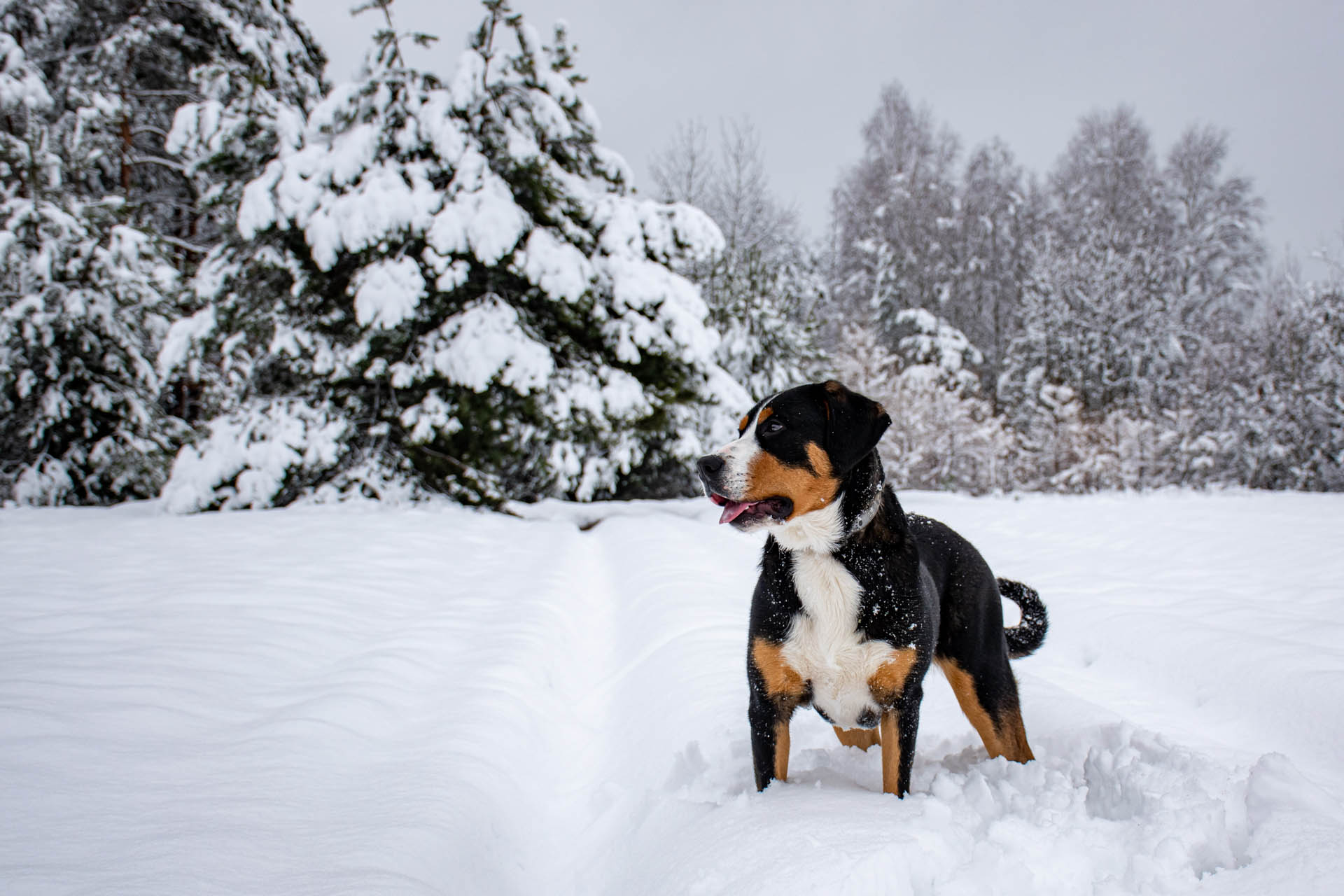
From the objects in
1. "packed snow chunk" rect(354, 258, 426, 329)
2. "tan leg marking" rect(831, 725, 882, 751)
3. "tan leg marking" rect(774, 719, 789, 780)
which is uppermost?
"packed snow chunk" rect(354, 258, 426, 329)

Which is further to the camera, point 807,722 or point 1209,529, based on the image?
point 1209,529

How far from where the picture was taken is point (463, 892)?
1893 millimetres

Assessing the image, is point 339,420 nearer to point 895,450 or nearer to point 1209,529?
point 1209,529

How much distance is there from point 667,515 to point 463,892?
27.9 ft

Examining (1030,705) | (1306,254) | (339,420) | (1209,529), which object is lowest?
(1030,705)

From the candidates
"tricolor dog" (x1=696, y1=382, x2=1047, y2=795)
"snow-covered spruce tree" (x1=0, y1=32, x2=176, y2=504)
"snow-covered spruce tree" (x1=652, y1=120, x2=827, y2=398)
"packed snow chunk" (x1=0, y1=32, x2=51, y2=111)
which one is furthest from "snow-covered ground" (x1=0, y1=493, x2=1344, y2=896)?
"snow-covered spruce tree" (x1=652, y1=120, x2=827, y2=398)

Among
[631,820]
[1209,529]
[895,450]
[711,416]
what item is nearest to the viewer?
[631,820]

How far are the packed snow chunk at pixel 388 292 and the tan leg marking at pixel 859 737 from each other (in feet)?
26.7

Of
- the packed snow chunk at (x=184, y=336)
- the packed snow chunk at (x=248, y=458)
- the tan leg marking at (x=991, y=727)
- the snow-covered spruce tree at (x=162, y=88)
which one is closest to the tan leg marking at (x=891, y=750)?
the tan leg marking at (x=991, y=727)

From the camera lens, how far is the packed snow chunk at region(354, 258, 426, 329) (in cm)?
881

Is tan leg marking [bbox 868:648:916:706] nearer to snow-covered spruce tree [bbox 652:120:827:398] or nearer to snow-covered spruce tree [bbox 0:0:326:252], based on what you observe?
snow-covered spruce tree [bbox 0:0:326:252]

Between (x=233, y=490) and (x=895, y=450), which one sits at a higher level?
(x=895, y=450)

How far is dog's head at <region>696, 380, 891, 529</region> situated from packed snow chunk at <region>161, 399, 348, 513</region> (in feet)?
28.7

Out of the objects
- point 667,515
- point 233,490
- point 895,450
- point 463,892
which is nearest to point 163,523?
point 233,490
